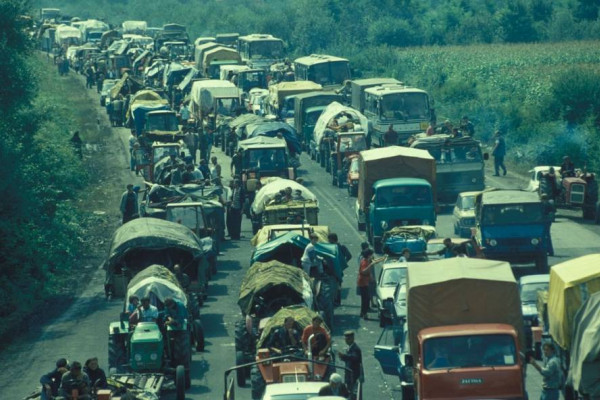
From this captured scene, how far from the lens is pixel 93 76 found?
86.3m

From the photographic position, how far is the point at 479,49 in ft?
294

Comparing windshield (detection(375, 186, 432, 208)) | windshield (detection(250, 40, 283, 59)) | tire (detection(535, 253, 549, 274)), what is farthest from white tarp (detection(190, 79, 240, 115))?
tire (detection(535, 253, 549, 274))

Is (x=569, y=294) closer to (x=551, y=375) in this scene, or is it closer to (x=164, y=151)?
(x=551, y=375)

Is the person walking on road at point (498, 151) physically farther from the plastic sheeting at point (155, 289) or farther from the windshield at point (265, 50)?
the windshield at point (265, 50)

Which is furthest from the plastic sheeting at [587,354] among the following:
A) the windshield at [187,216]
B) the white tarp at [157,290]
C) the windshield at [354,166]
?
the windshield at [354,166]

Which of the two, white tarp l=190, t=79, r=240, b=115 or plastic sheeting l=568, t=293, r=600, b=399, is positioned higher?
plastic sheeting l=568, t=293, r=600, b=399

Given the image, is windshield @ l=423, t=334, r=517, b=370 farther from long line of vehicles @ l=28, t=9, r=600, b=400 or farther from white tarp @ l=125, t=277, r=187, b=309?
white tarp @ l=125, t=277, r=187, b=309

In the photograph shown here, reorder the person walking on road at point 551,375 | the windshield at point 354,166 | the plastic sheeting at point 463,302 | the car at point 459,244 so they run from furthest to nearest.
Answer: the windshield at point 354,166 → the car at point 459,244 → the plastic sheeting at point 463,302 → the person walking on road at point 551,375

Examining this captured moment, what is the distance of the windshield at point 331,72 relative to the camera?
67000 millimetres

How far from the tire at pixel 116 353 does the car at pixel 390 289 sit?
516 cm

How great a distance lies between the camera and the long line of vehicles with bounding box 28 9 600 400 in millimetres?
21812

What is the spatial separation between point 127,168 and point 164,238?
25238 mm

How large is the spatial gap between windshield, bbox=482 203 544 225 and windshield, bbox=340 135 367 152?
14766mm

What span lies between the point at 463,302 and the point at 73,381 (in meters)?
6.09
